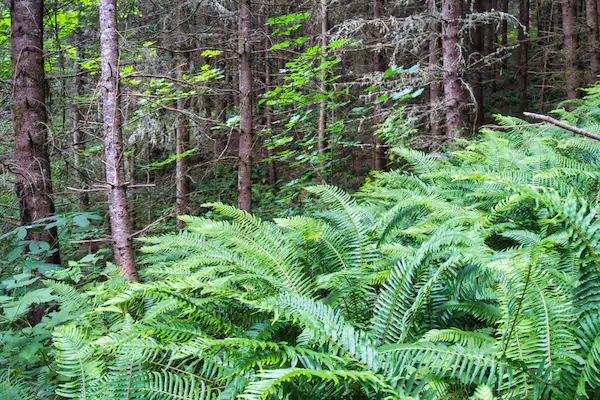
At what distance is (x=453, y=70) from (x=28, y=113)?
5.76 m

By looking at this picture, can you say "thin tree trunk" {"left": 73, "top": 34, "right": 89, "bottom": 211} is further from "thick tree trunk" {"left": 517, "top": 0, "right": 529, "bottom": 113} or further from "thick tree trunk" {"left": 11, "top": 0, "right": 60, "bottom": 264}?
"thick tree trunk" {"left": 517, "top": 0, "right": 529, "bottom": 113}

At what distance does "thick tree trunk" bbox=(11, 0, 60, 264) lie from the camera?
4.64 metres

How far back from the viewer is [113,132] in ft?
11.9

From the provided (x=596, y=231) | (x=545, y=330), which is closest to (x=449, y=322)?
(x=545, y=330)

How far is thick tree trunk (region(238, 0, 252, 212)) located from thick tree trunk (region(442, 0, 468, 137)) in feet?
9.81

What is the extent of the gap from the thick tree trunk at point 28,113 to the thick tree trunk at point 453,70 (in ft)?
18.1

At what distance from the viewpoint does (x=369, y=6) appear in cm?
1267

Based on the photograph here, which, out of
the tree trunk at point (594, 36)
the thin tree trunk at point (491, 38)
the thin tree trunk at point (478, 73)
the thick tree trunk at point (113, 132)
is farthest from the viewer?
the thin tree trunk at point (491, 38)

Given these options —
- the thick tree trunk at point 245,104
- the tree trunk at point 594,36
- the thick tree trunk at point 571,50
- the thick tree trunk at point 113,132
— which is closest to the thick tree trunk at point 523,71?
the tree trunk at point 594,36

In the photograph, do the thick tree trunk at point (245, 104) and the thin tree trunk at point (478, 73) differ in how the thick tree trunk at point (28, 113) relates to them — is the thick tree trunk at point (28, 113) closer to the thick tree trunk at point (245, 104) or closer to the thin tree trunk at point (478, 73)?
the thick tree trunk at point (245, 104)

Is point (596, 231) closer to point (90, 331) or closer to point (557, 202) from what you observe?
point (557, 202)

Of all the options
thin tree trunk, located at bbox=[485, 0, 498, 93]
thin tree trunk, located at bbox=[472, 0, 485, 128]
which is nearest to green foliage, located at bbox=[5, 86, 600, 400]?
thin tree trunk, located at bbox=[472, 0, 485, 128]

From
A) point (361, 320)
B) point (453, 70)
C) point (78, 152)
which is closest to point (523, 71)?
point (453, 70)

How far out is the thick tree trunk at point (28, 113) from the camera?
4641mm
